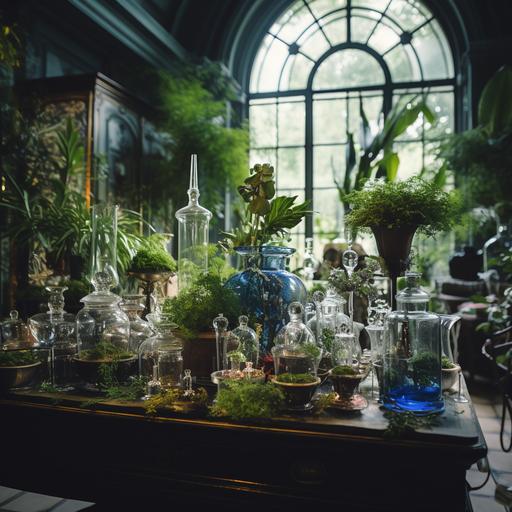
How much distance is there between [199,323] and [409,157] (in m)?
5.19

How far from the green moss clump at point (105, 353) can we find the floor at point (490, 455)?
3.83 feet

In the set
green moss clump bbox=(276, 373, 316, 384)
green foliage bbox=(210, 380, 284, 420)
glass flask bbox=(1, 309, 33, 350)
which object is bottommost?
green foliage bbox=(210, 380, 284, 420)

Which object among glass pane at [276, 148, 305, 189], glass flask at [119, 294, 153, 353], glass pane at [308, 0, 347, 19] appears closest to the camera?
glass flask at [119, 294, 153, 353]

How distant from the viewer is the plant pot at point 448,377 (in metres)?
1.50

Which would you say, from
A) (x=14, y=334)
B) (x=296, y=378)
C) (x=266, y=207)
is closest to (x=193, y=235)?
(x=266, y=207)

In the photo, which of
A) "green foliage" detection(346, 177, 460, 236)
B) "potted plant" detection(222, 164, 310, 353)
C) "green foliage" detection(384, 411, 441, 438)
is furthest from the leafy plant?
"green foliage" detection(384, 411, 441, 438)

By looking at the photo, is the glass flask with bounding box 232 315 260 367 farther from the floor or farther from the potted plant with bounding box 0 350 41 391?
the floor

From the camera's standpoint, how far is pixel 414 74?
20.4ft

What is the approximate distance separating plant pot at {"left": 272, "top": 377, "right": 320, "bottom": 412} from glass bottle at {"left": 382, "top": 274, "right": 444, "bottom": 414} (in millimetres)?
206

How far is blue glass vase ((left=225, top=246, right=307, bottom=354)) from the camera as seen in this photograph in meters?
1.67

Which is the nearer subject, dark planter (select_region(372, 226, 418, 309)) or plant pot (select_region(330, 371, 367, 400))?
plant pot (select_region(330, 371, 367, 400))

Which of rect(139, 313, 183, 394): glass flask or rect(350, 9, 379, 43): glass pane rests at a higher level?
rect(350, 9, 379, 43): glass pane

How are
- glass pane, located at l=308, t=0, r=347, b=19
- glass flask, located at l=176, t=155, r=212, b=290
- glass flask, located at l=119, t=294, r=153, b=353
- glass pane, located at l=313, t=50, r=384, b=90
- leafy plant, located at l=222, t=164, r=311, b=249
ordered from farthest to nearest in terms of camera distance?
glass pane, located at l=308, t=0, r=347, b=19
glass pane, located at l=313, t=50, r=384, b=90
glass flask, located at l=176, t=155, r=212, b=290
leafy plant, located at l=222, t=164, r=311, b=249
glass flask, located at l=119, t=294, r=153, b=353

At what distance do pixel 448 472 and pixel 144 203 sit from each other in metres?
4.32
